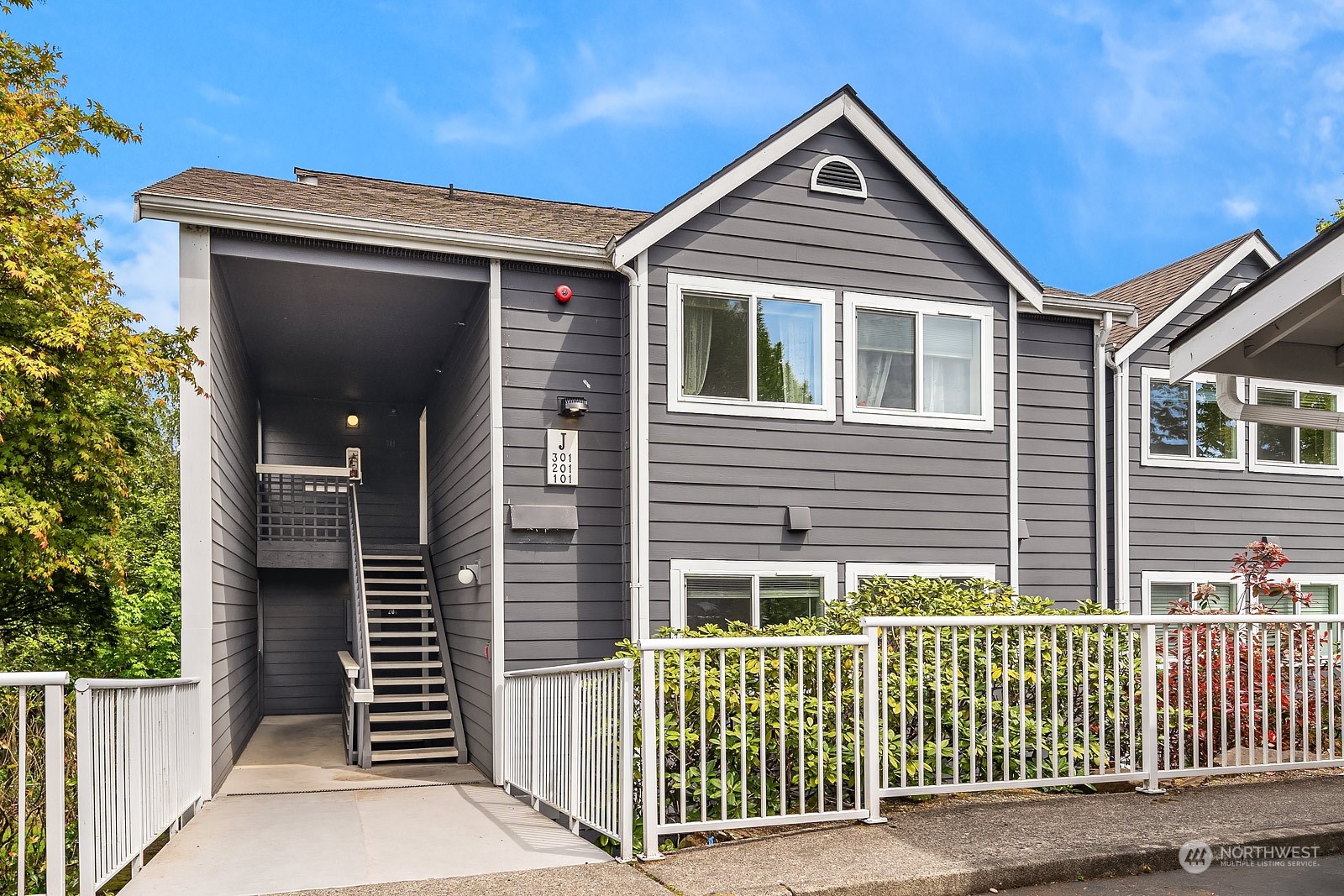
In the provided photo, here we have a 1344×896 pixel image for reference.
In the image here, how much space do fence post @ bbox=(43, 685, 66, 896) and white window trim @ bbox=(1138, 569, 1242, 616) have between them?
9.14 metres

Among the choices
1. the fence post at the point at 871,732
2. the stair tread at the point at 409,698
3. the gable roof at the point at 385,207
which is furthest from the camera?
the stair tread at the point at 409,698

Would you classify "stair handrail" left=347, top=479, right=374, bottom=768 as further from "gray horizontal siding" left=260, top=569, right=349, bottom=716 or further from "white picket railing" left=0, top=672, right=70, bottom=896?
"white picket railing" left=0, top=672, right=70, bottom=896

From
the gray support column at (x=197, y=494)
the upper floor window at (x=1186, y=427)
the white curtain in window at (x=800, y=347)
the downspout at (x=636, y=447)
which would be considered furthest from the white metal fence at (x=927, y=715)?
the upper floor window at (x=1186, y=427)

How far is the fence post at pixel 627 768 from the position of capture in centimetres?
457

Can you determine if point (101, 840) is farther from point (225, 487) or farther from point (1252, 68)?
point (1252, 68)

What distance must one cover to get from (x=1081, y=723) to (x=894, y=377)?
389 cm

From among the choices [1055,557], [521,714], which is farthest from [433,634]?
[1055,557]

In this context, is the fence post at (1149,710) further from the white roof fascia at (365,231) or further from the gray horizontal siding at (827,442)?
the white roof fascia at (365,231)

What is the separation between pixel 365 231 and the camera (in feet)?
25.5

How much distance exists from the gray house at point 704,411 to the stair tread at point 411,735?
0.10 ft

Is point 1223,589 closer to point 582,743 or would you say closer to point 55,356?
point 582,743

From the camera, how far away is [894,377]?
8.90 metres

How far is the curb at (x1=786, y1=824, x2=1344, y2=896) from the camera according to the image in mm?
4055

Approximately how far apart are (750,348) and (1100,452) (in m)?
4.00
